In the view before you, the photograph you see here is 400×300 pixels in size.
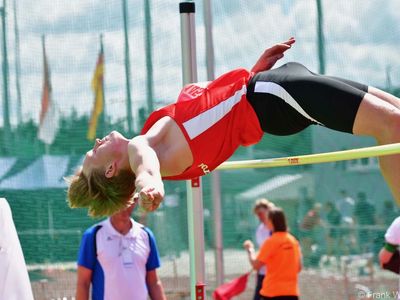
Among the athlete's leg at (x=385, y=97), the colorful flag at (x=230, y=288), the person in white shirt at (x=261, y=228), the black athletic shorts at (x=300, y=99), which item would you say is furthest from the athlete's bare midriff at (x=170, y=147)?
the person in white shirt at (x=261, y=228)

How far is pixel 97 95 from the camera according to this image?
715 centimetres

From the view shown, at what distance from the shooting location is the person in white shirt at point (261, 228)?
8.17 meters

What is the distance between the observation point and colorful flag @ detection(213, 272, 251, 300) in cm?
727

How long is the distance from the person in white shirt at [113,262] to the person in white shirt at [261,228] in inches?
85.6

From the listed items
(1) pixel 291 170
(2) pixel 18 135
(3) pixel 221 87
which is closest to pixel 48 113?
(2) pixel 18 135

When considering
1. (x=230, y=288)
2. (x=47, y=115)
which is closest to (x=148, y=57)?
(x=47, y=115)

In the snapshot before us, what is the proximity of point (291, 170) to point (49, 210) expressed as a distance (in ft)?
6.95

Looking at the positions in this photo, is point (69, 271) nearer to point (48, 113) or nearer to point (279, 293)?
point (48, 113)

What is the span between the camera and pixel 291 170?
8219mm

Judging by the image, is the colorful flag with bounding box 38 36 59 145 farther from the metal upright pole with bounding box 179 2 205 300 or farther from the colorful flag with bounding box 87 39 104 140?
the metal upright pole with bounding box 179 2 205 300

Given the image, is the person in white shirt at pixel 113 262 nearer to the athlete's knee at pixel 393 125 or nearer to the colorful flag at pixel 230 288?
the colorful flag at pixel 230 288

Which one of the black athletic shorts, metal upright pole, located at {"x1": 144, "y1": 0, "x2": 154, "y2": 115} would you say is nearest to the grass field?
metal upright pole, located at {"x1": 144, "y1": 0, "x2": 154, "y2": 115}

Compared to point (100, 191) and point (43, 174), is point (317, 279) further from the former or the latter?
point (100, 191)

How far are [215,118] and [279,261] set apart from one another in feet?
11.4
